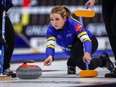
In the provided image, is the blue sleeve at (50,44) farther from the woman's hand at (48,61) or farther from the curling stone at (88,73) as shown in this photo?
the curling stone at (88,73)

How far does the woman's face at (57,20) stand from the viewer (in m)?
4.01

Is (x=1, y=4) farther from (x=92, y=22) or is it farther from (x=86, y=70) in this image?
(x=92, y=22)

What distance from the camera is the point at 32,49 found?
27.3 ft

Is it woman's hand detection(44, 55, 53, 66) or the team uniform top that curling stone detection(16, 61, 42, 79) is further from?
the team uniform top

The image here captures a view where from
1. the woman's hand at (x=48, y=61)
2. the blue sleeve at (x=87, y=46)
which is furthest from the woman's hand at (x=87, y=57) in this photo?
the woman's hand at (x=48, y=61)

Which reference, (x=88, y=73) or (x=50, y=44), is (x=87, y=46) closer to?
(x=88, y=73)

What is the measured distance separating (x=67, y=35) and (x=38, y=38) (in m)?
4.26

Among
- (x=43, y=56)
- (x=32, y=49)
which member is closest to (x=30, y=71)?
(x=43, y=56)

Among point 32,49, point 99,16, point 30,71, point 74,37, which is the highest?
point 99,16

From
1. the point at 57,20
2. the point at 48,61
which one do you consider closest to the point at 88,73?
the point at 48,61

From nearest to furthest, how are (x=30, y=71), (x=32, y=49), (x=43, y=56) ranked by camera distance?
1. (x=30, y=71)
2. (x=43, y=56)
3. (x=32, y=49)

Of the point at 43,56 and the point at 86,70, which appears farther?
the point at 43,56

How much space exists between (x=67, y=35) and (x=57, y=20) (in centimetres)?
17

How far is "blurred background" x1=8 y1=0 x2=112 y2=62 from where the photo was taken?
8.30 m
